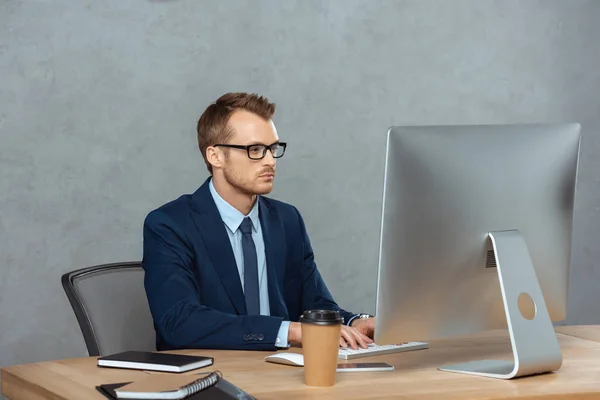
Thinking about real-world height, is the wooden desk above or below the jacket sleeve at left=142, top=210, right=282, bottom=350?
below

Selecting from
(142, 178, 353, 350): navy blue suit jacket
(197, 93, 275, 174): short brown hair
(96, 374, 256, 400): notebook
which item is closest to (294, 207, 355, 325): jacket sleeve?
(142, 178, 353, 350): navy blue suit jacket

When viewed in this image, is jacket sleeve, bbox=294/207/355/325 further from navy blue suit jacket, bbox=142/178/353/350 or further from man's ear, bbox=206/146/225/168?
man's ear, bbox=206/146/225/168

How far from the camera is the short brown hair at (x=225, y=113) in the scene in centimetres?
255

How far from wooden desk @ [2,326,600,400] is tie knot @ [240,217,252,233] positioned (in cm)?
55

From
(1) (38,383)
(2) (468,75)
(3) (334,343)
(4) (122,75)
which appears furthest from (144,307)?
(2) (468,75)

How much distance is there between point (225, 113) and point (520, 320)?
1.15 m

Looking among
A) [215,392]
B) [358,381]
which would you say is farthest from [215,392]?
[358,381]

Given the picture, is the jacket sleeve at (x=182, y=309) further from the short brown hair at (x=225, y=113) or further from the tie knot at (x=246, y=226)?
the short brown hair at (x=225, y=113)

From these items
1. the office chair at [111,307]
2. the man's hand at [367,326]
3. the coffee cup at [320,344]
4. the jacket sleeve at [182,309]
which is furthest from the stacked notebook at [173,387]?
the man's hand at [367,326]

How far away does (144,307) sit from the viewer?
2.40m

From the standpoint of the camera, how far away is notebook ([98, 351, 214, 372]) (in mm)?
1725

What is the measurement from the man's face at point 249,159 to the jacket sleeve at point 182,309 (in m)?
0.24

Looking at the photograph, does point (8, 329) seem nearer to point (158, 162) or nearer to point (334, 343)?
point (158, 162)

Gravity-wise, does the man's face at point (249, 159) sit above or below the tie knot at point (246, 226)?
above
